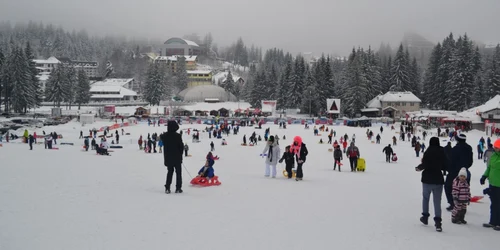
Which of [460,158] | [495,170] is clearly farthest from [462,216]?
[460,158]

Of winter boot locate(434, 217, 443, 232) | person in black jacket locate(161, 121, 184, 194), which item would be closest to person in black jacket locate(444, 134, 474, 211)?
winter boot locate(434, 217, 443, 232)

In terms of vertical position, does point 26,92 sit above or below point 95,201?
above

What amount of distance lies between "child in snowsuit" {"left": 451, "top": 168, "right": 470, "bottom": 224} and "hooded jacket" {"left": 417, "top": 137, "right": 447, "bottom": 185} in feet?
1.73

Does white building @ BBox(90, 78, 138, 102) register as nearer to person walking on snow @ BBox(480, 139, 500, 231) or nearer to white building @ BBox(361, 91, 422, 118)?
white building @ BBox(361, 91, 422, 118)

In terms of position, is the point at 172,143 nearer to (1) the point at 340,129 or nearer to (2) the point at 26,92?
(1) the point at 340,129

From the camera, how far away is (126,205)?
7305 mm

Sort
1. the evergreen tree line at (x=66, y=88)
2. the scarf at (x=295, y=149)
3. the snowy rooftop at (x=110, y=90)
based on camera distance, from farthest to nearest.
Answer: the snowy rooftop at (x=110, y=90), the evergreen tree line at (x=66, y=88), the scarf at (x=295, y=149)

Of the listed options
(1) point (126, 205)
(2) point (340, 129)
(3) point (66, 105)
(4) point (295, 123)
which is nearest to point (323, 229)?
(1) point (126, 205)

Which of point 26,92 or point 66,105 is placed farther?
point 66,105

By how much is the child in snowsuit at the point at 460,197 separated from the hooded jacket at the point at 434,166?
526mm

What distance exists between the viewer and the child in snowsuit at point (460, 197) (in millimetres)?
6582

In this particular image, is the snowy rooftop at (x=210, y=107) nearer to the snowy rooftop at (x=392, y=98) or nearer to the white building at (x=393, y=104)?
the white building at (x=393, y=104)

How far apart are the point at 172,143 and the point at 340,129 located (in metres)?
40.1

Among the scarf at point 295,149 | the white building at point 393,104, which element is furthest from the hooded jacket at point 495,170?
the white building at point 393,104
